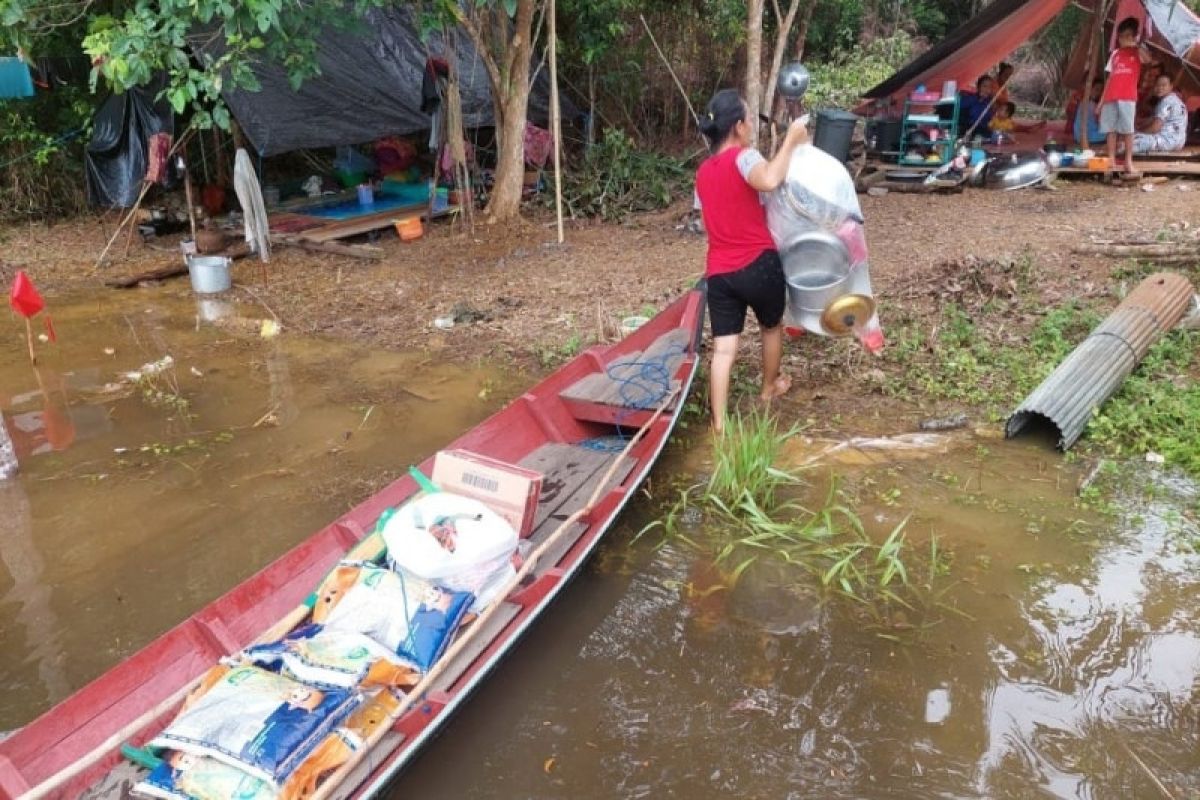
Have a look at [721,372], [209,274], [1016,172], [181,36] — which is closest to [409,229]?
[209,274]

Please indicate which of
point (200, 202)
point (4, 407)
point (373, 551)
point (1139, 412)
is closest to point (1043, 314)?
point (1139, 412)

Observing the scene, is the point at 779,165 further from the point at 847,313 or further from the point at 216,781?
the point at 216,781

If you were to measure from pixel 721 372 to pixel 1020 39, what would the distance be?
753cm

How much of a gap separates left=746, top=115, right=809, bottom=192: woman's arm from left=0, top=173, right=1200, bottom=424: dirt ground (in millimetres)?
1813

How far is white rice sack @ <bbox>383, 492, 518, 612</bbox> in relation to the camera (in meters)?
3.40

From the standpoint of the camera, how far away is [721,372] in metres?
5.26

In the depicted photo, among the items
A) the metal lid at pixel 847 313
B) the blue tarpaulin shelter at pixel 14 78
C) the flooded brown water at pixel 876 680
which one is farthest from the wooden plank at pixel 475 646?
the blue tarpaulin shelter at pixel 14 78

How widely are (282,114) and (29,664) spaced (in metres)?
7.03

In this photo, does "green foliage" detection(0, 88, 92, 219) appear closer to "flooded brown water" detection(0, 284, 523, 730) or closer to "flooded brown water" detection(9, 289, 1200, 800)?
"flooded brown water" detection(0, 284, 523, 730)

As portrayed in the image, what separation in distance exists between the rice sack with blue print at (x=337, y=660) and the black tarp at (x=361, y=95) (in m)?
7.09

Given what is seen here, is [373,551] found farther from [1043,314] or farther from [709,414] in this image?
[1043,314]

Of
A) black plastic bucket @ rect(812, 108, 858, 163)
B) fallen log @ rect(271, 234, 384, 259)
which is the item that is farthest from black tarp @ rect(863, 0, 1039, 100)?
fallen log @ rect(271, 234, 384, 259)

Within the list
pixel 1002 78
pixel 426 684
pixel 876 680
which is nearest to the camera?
pixel 426 684

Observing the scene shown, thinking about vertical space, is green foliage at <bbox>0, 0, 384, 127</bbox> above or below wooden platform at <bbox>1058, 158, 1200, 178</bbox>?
above
